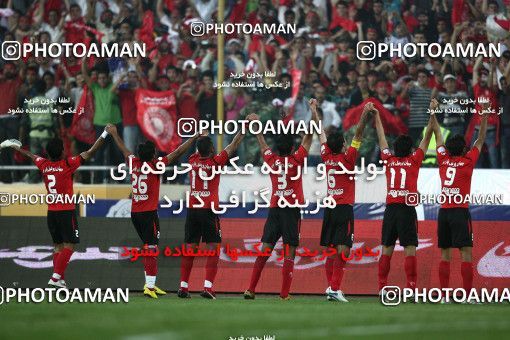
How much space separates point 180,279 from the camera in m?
19.2

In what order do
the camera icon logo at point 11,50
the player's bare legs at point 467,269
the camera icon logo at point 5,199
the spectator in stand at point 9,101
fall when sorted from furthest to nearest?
the spectator in stand at point 9,101 → the camera icon logo at point 11,50 → the camera icon logo at point 5,199 → the player's bare legs at point 467,269

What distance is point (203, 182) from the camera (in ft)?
60.0

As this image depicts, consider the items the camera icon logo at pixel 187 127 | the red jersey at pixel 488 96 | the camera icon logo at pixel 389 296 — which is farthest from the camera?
the red jersey at pixel 488 96

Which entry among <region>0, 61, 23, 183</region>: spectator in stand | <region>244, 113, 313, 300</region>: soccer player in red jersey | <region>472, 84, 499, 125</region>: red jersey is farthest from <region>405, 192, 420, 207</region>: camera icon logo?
<region>0, 61, 23, 183</region>: spectator in stand

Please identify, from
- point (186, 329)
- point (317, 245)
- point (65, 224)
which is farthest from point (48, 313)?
point (317, 245)

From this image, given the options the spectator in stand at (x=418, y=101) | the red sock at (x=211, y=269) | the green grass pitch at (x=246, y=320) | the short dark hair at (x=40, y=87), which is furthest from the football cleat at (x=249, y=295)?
the short dark hair at (x=40, y=87)

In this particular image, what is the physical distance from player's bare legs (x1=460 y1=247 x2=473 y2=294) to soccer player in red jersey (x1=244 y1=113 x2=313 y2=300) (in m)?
2.41

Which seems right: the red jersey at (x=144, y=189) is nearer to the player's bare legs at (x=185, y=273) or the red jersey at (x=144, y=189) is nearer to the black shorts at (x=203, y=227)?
the black shorts at (x=203, y=227)

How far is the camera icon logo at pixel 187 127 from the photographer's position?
19845 mm

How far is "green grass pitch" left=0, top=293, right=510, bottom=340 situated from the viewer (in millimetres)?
12211

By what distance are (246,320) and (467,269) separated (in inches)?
193

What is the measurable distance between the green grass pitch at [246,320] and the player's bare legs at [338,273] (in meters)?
0.44

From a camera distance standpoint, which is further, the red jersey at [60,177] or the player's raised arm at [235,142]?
the red jersey at [60,177]

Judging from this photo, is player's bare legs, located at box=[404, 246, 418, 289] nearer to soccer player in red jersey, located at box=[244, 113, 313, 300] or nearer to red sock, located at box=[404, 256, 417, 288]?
red sock, located at box=[404, 256, 417, 288]
